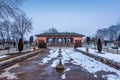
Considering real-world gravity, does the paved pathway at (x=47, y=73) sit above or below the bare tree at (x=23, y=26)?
below

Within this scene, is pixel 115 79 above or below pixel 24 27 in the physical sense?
below

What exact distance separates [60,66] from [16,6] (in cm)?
864

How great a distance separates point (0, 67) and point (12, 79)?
4.46 meters

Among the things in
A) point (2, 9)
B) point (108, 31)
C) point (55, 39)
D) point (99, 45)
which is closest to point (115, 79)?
point (2, 9)

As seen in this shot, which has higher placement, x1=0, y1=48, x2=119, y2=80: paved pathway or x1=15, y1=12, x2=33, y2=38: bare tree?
x1=15, y1=12, x2=33, y2=38: bare tree

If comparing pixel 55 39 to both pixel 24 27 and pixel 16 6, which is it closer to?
pixel 24 27

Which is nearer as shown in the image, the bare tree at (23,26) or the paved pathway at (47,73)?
the paved pathway at (47,73)

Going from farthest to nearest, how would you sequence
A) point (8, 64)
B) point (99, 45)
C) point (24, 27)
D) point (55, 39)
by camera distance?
1. point (55, 39)
2. point (24, 27)
3. point (99, 45)
4. point (8, 64)

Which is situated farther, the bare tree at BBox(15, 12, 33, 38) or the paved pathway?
the bare tree at BBox(15, 12, 33, 38)

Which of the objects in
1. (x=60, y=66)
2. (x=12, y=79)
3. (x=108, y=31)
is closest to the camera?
(x=12, y=79)

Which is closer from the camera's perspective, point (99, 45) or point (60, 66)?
point (60, 66)

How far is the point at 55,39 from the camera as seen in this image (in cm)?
9106

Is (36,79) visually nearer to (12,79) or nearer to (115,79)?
(12,79)

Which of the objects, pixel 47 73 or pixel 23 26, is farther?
pixel 23 26
